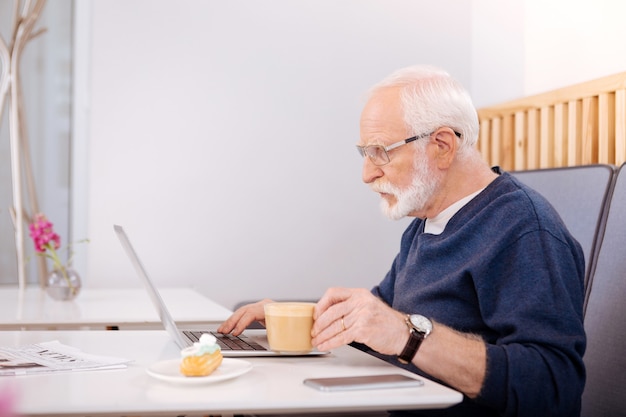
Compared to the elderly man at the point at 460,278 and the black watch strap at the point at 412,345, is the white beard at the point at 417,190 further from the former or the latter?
the black watch strap at the point at 412,345

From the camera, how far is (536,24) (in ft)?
9.00

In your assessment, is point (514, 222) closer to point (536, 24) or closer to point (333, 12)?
point (536, 24)

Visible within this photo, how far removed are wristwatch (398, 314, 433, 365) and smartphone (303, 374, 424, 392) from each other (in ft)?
0.42

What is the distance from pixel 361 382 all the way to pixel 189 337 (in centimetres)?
53

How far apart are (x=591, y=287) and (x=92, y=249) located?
5.94ft

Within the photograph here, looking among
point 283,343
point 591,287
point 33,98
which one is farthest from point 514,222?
point 33,98

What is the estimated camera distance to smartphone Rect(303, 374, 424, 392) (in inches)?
39.5

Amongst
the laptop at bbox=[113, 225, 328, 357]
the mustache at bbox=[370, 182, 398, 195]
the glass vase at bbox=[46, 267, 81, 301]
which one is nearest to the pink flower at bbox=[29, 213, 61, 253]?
the glass vase at bbox=[46, 267, 81, 301]

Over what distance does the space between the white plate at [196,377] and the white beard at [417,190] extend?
57cm

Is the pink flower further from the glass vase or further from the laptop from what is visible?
the laptop

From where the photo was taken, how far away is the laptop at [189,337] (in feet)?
4.30

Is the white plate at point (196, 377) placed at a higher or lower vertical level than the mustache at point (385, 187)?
lower

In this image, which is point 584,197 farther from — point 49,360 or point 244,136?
point 244,136

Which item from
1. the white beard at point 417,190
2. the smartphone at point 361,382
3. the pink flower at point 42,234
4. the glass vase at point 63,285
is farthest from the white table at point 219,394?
the pink flower at point 42,234
